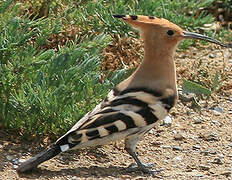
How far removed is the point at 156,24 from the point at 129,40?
57.3 inches

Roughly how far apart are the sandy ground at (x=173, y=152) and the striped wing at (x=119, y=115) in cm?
27

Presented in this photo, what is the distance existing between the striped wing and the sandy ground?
27 cm

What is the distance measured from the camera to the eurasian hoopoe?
4.12 metres

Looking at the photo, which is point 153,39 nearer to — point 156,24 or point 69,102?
point 156,24

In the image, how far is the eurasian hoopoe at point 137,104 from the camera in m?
4.12

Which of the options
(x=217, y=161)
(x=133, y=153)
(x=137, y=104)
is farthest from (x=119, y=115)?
(x=217, y=161)

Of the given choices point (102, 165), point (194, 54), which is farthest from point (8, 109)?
point (194, 54)

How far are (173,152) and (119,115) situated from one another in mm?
809

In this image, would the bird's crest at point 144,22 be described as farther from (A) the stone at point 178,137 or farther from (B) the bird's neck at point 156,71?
(A) the stone at point 178,137

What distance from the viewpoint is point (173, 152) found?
4.80 metres

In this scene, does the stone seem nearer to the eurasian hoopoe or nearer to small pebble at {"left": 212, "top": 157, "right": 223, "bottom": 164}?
small pebble at {"left": 212, "top": 157, "right": 223, "bottom": 164}

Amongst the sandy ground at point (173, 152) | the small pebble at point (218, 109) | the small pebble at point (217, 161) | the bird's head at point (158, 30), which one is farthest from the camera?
the small pebble at point (218, 109)

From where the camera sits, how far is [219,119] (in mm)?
5352

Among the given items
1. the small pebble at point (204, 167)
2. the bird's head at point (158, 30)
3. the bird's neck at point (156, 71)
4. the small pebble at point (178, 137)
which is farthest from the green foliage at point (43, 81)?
the small pebble at point (204, 167)
